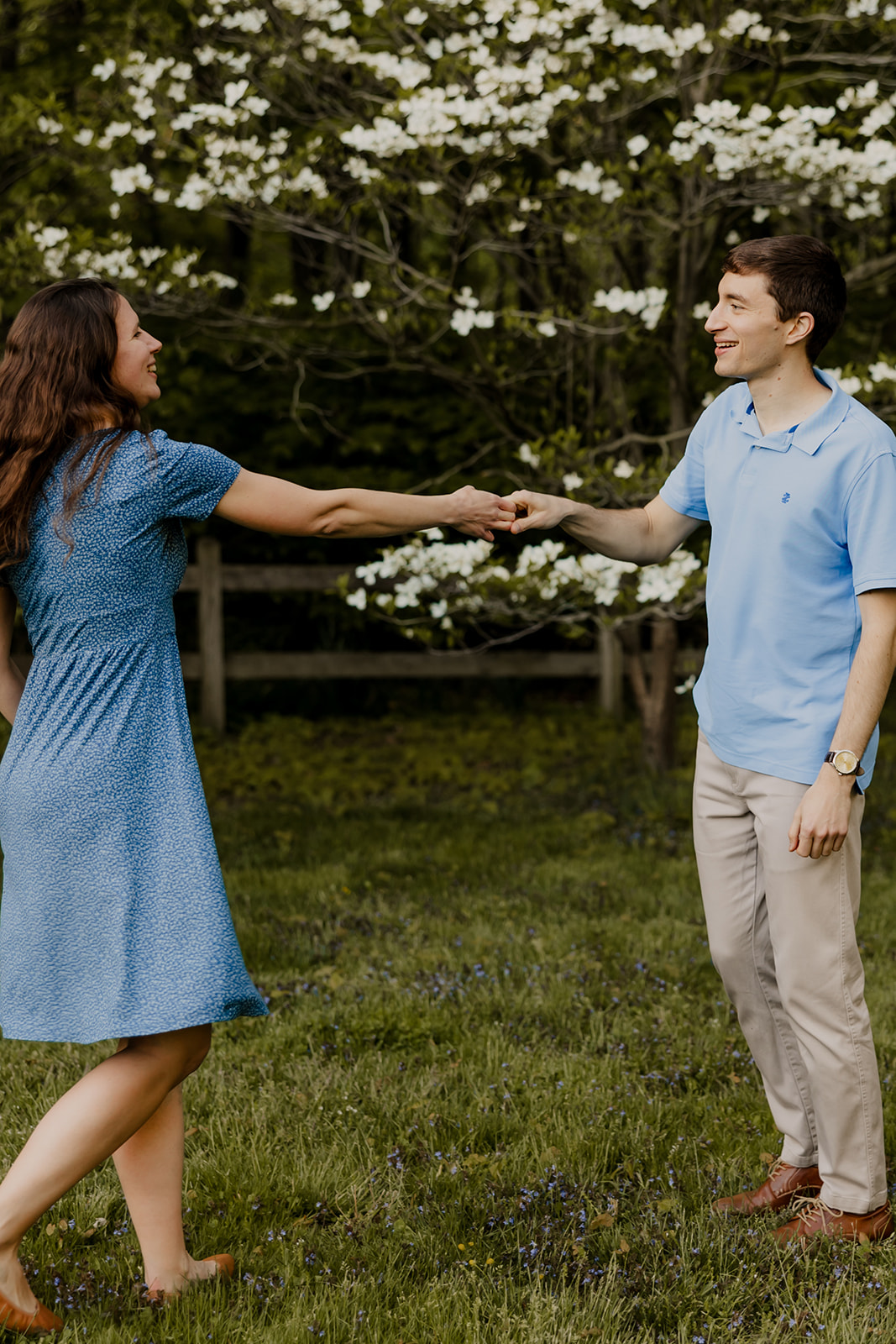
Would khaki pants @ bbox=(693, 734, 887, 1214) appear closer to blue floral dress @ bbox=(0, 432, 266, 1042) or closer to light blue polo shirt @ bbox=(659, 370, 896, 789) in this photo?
light blue polo shirt @ bbox=(659, 370, 896, 789)

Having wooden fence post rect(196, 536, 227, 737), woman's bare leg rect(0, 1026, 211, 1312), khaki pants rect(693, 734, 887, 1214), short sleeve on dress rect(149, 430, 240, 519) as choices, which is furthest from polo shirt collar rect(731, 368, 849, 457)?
wooden fence post rect(196, 536, 227, 737)

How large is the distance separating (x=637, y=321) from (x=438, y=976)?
14.3ft

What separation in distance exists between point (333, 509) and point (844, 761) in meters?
1.22

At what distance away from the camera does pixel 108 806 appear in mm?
2572

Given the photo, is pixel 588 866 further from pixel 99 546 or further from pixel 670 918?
pixel 99 546

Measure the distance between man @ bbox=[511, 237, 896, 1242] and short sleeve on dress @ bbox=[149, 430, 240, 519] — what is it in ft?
3.93

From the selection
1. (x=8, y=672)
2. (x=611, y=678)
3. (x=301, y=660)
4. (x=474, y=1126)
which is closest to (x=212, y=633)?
(x=301, y=660)

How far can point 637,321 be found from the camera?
757 cm

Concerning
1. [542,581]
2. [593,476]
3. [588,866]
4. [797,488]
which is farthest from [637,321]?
[797,488]

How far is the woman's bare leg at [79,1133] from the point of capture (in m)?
2.54

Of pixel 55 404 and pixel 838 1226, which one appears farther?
pixel 838 1226

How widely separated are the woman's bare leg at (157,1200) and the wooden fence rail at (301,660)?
7420mm

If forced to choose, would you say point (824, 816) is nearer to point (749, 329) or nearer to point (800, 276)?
point (749, 329)

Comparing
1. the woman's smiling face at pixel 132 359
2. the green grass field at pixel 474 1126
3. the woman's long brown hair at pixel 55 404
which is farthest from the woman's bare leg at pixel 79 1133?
the woman's smiling face at pixel 132 359
